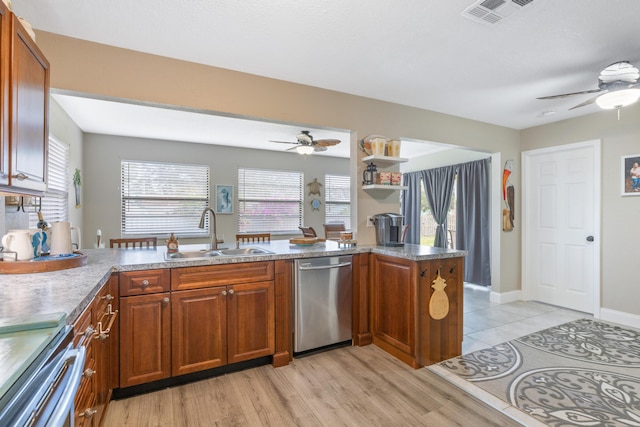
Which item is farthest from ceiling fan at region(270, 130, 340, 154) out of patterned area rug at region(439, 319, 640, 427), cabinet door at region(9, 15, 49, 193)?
patterned area rug at region(439, 319, 640, 427)

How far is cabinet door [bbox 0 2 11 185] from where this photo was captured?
129cm

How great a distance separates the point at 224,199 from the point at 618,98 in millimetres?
5425

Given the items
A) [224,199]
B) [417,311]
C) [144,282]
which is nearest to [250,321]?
[144,282]

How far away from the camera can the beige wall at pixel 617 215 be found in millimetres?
3523

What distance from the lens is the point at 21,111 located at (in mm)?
1456

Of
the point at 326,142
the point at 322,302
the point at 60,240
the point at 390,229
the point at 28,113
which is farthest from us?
the point at 326,142

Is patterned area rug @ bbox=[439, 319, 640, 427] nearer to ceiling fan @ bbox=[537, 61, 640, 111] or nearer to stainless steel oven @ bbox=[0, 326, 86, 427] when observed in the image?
ceiling fan @ bbox=[537, 61, 640, 111]

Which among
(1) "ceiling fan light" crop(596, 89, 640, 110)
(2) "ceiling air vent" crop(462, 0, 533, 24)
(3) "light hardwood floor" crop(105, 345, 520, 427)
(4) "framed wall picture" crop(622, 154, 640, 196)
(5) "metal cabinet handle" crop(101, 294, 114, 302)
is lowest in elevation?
(3) "light hardwood floor" crop(105, 345, 520, 427)

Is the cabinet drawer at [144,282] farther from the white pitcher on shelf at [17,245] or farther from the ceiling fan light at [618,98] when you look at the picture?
the ceiling fan light at [618,98]

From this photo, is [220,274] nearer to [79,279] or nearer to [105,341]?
[105,341]

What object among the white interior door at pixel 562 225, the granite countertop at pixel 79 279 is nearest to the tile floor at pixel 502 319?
the white interior door at pixel 562 225

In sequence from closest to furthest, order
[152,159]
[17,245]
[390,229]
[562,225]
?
[17,245] < [390,229] < [562,225] < [152,159]

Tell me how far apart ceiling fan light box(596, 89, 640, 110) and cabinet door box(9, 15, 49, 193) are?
380 cm

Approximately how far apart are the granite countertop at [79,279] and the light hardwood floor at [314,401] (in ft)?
2.93
